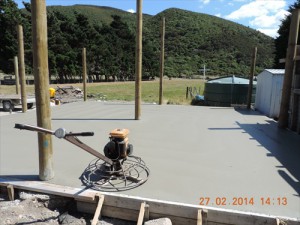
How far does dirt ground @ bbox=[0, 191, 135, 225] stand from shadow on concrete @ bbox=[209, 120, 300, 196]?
83.9 inches

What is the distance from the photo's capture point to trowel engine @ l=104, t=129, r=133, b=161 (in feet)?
10.4

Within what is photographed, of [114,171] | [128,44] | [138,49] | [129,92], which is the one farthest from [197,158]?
[128,44]

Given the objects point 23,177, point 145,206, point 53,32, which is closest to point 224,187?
point 145,206

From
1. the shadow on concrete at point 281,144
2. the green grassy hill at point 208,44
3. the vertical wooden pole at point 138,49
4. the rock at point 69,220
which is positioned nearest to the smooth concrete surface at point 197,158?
the shadow on concrete at point 281,144

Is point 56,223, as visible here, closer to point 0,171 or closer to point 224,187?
point 0,171

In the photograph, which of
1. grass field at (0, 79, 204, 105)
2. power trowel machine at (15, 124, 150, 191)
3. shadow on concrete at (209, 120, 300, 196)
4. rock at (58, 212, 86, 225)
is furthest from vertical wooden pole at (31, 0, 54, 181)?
grass field at (0, 79, 204, 105)

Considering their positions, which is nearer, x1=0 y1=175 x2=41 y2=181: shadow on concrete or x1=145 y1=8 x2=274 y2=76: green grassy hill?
x1=0 y1=175 x2=41 y2=181: shadow on concrete

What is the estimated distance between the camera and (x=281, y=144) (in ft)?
16.1

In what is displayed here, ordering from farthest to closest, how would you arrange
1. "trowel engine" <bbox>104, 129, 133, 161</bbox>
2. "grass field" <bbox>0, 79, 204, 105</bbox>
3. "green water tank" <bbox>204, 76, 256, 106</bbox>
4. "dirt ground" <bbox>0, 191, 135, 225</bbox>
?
"grass field" <bbox>0, 79, 204, 105</bbox> → "green water tank" <bbox>204, 76, 256, 106</bbox> → "trowel engine" <bbox>104, 129, 133, 161</bbox> → "dirt ground" <bbox>0, 191, 135, 225</bbox>

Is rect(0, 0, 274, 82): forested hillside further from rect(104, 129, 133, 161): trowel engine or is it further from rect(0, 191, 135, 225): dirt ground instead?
rect(0, 191, 135, 225): dirt ground

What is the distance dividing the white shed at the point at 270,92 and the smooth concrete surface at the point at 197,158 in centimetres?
98

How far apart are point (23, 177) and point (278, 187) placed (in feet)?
10.0

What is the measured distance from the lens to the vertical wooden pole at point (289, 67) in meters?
5.90

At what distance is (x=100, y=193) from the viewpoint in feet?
9.35
